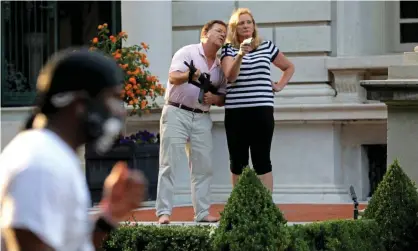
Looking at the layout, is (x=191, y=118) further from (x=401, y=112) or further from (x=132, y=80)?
(x=132, y=80)

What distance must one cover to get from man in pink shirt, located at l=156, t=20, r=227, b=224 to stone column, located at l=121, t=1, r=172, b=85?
3.58 metres

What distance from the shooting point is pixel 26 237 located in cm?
306

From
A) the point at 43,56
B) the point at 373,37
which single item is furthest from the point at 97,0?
the point at 373,37

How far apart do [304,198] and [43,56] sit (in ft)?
14.6

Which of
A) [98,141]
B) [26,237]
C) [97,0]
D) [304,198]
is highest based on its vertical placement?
[97,0]

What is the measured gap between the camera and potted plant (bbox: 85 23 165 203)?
12.1 m

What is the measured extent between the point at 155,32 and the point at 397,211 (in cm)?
594

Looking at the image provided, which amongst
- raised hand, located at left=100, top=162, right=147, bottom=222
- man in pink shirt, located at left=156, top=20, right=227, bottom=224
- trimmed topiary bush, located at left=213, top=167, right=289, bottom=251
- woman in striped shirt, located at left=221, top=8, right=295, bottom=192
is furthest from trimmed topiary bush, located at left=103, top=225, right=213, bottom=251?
raised hand, located at left=100, top=162, right=147, bottom=222

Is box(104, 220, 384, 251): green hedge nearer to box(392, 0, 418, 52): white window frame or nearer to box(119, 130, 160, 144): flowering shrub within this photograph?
box(119, 130, 160, 144): flowering shrub

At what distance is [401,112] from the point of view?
8812mm

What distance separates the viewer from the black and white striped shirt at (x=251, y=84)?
9.40 metres

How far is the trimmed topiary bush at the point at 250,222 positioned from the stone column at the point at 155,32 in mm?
6145

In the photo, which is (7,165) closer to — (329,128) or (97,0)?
(329,128)

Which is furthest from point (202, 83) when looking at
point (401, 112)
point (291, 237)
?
point (291, 237)
